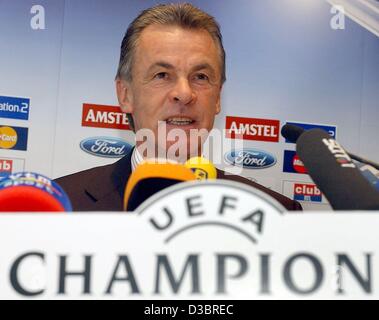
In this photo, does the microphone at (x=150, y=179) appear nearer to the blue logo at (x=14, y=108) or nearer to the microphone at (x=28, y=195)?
the microphone at (x=28, y=195)

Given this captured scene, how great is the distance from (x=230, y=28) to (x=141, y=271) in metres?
1.59

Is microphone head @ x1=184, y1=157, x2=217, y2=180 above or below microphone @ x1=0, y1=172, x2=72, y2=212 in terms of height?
above

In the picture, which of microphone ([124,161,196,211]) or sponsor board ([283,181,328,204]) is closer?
microphone ([124,161,196,211])

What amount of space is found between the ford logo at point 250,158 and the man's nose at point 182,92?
2.23ft

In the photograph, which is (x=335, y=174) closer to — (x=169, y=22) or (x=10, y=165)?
(x=169, y=22)

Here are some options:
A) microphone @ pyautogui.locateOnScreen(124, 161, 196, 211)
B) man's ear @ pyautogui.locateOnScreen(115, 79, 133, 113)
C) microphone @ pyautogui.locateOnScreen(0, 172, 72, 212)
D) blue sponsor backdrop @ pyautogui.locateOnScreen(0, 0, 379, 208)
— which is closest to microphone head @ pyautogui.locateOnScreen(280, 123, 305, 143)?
microphone @ pyautogui.locateOnScreen(124, 161, 196, 211)

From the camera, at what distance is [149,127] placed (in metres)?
1.40

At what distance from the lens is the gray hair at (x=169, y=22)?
1417 mm

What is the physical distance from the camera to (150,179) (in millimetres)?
584

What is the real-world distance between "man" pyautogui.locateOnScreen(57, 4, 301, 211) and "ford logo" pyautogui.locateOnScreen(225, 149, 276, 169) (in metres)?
0.54

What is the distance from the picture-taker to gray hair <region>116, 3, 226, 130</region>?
142 cm

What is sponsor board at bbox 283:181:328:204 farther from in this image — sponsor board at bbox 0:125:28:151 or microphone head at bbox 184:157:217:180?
microphone head at bbox 184:157:217:180

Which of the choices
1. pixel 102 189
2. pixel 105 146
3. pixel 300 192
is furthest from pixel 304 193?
pixel 102 189
